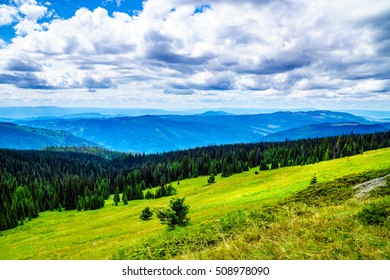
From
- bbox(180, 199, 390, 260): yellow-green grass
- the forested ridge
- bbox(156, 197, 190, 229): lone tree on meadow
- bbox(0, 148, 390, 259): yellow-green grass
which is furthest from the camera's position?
the forested ridge

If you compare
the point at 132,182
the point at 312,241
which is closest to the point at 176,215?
the point at 312,241

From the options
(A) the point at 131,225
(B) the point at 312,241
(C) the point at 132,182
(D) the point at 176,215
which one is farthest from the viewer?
(C) the point at 132,182

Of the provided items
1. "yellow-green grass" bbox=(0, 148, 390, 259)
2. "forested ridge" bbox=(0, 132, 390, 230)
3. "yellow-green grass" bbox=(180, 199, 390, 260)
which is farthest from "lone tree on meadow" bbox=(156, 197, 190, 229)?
"forested ridge" bbox=(0, 132, 390, 230)

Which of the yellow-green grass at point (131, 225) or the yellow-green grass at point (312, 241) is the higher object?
the yellow-green grass at point (312, 241)

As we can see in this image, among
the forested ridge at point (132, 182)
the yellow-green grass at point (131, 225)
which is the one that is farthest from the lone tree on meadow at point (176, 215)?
the forested ridge at point (132, 182)

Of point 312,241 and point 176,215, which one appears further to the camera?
point 176,215

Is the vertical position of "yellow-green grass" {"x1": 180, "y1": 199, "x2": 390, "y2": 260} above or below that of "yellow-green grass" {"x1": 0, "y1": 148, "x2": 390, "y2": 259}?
above

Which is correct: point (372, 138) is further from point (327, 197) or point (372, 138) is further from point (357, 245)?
point (357, 245)

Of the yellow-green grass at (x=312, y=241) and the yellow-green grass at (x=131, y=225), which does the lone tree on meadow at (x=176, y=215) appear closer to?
the yellow-green grass at (x=131, y=225)

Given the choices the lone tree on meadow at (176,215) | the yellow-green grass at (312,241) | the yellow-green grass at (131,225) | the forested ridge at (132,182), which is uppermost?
the yellow-green grass at (312,241)

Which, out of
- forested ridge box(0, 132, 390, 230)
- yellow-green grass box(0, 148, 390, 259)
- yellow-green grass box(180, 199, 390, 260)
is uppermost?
yellow-green grass box(180, 199, 390, 260)

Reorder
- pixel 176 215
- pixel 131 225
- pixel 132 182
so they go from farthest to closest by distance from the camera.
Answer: pixel 132 182 → pixel 131 225 → pixel 176 215

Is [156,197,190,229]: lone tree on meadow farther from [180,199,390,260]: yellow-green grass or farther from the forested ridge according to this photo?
the forested ridge

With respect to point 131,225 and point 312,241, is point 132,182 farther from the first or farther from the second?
point 312,241
